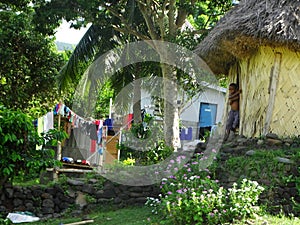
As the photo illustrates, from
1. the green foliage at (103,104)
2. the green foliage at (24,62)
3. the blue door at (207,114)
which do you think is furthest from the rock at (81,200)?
the green foliage at (103,104)

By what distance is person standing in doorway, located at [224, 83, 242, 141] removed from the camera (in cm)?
882

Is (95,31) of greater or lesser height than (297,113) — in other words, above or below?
above

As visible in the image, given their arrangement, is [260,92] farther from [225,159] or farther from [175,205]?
[175,205]

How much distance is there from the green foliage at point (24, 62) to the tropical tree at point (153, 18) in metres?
1.23

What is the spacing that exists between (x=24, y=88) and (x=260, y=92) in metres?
8.18

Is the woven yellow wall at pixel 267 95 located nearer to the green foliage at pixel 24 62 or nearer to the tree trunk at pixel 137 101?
the tree trunk at pixel 137 101

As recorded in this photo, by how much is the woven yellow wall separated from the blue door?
11.2 metres

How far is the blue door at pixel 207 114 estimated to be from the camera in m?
19.5

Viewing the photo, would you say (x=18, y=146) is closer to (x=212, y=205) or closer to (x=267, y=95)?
(x=212, y=205)

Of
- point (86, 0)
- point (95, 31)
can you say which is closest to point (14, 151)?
point (86, 0)

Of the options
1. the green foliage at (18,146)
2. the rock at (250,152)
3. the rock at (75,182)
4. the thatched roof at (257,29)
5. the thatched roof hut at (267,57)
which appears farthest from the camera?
the rock at (75,182)

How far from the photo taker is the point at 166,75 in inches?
439

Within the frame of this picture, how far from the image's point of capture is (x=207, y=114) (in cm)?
1977

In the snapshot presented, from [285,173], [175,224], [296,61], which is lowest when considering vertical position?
[175,224]
